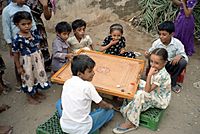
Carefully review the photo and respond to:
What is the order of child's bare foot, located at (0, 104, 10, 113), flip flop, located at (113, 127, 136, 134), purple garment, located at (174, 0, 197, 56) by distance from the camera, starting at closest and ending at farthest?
flip flop, located at (113, 127, 136, 134) → child's bare foot, located at (0, 104, 10, 113) → purple garment, located at (174, 0, 197, 56)

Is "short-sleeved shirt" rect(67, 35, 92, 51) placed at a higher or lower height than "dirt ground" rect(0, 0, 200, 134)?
higher

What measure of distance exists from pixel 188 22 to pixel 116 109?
2004mm

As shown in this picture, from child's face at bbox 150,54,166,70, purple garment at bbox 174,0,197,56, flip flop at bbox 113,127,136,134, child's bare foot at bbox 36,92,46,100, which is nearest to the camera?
child's face at bbox 150,54,166,70

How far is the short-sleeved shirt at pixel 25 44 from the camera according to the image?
11.8 ft

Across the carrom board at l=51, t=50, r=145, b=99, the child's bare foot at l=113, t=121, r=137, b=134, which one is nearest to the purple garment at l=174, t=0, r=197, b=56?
the carrom board at l=51, t=50, r=145, b=99

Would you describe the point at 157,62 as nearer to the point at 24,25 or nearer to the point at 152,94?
the point at 152,94

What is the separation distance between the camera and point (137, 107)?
11.4ft

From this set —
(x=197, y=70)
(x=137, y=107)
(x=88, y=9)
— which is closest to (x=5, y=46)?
(x=88, y=9)

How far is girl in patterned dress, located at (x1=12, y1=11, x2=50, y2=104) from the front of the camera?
356 centimetres

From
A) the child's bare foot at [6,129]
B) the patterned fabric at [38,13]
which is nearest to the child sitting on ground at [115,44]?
the patterned fabric at [38,13]

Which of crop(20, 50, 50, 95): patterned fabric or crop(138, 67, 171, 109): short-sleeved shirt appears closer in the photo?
crop(138, 67, 171, 109): short-sleeved shirt

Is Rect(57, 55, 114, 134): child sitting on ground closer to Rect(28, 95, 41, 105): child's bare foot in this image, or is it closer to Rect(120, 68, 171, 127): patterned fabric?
Rect(120, 68, 171, 127): patterned fabric

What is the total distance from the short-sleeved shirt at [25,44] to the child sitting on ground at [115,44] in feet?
3.75

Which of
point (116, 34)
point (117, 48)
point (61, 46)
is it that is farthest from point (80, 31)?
point (117, 48)
